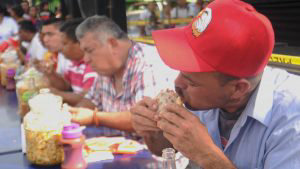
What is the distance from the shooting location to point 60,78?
3.71 m

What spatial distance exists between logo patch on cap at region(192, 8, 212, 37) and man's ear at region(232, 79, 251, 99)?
0.22m

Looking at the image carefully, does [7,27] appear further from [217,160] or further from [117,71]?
[217,160]

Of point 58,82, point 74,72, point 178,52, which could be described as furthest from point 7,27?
point 178,52

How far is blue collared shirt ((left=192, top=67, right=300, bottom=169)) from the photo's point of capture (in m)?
1.12

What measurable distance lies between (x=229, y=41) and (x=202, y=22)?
13cm

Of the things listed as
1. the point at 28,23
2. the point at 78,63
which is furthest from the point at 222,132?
the point at 28,23

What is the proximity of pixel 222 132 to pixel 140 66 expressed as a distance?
1036mm

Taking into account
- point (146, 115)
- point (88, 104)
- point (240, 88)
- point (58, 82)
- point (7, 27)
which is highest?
point (240, 88)

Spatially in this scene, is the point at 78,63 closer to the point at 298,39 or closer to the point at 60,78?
the point at 60,78

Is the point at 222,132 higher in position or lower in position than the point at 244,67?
lower

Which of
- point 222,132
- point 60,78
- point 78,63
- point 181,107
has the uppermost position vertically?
point 181,107

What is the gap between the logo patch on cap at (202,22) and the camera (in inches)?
48.0

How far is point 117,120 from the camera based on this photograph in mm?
2238

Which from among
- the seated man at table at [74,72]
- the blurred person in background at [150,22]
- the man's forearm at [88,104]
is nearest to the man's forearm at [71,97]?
the seated man at table at [74,72]
